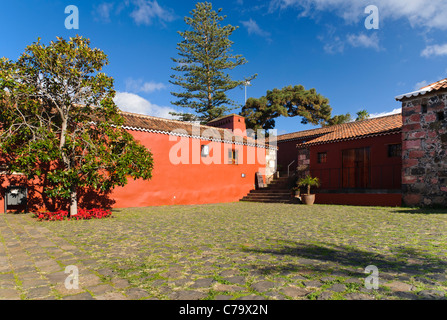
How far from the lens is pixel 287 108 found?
30.1 m

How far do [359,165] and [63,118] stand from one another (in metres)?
14.3

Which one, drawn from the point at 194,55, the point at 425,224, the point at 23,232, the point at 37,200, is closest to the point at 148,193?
the point at 37,200

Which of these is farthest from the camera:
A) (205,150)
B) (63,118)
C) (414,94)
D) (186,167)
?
(205,150)

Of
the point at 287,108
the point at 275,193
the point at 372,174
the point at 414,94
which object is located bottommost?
the point at 275,193

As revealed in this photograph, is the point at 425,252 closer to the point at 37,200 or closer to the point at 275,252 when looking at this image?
the point at 275,252

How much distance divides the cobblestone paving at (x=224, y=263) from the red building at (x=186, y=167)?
6356mm

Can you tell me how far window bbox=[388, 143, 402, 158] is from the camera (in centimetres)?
1296

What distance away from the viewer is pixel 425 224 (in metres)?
6.81

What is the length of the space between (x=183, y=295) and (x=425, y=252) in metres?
3.89

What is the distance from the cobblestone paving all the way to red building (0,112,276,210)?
6356 millimetres

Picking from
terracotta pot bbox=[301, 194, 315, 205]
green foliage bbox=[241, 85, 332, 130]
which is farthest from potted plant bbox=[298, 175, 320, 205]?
green foliage bbox=[241, 85, 332, 130]

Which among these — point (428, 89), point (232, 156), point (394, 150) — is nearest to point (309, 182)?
point (394, 150)

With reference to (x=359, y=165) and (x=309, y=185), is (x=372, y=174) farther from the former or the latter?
(x=309, y=185)

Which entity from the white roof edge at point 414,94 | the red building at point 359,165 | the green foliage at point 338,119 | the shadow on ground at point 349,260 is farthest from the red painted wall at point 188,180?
the green foliage at point 338,119
